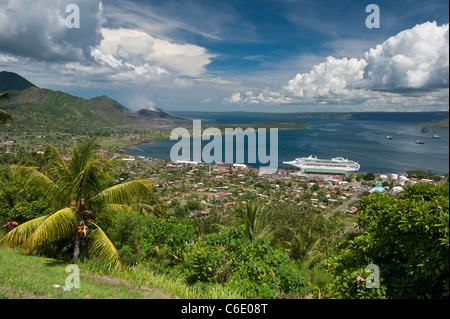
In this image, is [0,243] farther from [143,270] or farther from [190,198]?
[190,198]

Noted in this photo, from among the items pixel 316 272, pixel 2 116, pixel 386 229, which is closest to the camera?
pixel 386 229

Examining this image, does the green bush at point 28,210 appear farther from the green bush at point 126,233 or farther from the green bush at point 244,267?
the green bush at point 244,267

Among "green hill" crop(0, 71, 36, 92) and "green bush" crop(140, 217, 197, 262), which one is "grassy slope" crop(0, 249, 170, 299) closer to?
"green bush" crop(140, 217, 197, 262)

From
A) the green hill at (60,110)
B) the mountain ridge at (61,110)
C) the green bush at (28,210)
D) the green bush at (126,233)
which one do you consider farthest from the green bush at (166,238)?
the mountain ridge at (61,110)

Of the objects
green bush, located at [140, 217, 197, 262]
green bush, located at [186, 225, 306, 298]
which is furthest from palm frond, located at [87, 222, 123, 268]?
green bush, located at [186, 225, 306, 298]

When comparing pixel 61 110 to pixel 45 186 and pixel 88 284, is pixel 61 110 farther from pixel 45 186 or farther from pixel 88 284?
pixel 88 284

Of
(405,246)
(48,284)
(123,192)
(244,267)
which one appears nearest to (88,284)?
(48,284)
